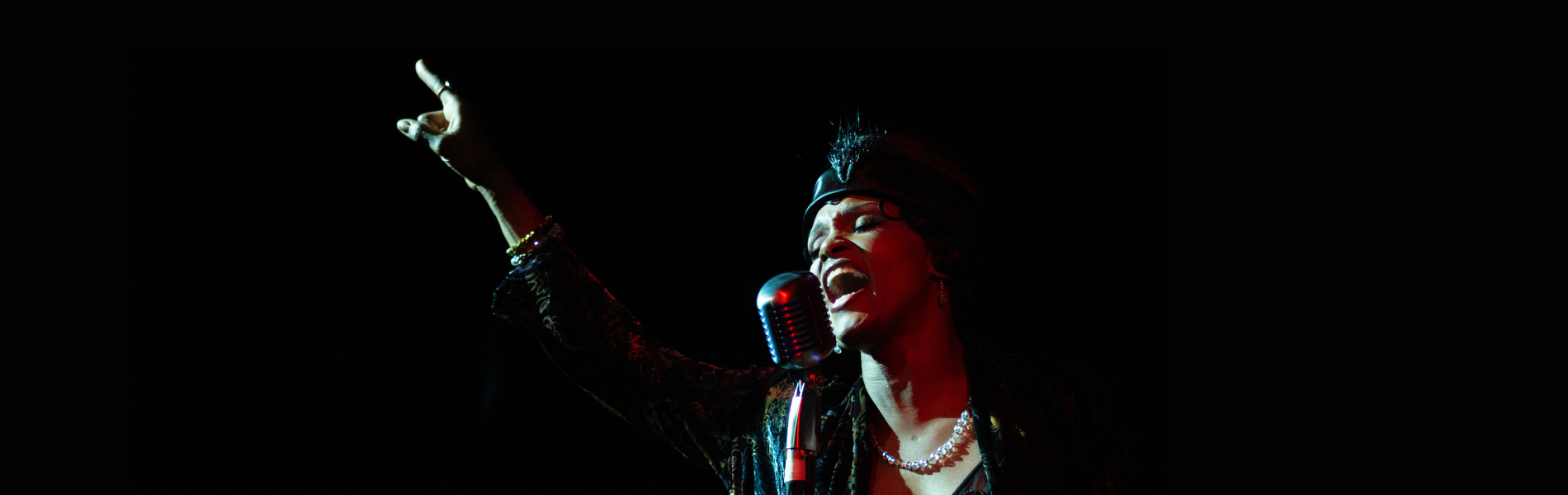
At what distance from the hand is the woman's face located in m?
0.60

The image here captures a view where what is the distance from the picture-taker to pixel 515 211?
5.16ft

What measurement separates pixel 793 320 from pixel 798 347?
38mm

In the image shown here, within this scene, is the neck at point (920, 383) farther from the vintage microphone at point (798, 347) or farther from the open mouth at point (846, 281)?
the vintage microphone at point (798, 347)

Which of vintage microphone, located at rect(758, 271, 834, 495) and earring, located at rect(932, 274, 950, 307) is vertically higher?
earring, located at rect(932, 274, 950, 307)

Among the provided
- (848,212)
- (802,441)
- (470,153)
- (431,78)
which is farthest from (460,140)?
(802,441)

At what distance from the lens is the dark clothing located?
1502 millimetres

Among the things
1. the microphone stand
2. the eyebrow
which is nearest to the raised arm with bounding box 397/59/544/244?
the eyebrow

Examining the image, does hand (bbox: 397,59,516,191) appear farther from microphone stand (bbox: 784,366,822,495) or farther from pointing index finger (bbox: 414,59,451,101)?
microphone stand (bbox: 784,366,822,495)

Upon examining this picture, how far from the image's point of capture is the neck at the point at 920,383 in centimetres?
156

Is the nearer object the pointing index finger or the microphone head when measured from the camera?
the microphone head

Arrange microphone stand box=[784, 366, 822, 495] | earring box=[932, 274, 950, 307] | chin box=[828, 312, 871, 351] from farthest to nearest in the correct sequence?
earring box=[932, 274, 950, 307], chin box=[828, 312, 871, 351], microphone stand box=[784, 366, 822, 495]

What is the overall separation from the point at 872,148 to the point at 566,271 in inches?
23.7

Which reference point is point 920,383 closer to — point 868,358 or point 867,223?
point 868,358

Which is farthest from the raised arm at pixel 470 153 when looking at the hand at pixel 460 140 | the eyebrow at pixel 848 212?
the eyebrow at pixel 848 212
